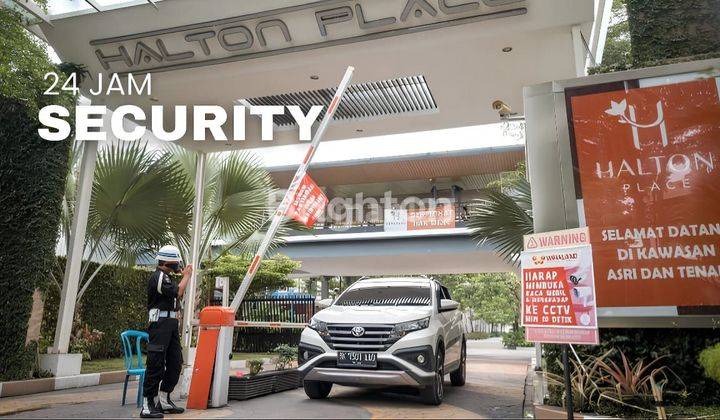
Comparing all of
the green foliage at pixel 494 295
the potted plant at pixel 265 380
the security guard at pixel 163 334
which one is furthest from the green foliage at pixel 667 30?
the green foliage at pixel 494 295

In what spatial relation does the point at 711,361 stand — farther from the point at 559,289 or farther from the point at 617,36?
the point at 617,36

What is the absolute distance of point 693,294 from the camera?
4.31 m

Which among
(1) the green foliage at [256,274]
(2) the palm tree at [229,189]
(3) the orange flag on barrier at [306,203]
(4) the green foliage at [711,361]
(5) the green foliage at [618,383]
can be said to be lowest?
(5) the green foliage at [618,383]

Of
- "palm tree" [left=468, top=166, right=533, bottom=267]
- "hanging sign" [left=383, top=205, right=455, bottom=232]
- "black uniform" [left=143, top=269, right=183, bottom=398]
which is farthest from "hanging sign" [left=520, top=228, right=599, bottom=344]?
"hanging sign" [left=383, top=205, right=455, bottom=232]

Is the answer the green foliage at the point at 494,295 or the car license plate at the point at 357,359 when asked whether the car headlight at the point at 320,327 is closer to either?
the car license plate at the point at 357,359

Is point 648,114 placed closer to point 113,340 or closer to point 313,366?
point 313,366

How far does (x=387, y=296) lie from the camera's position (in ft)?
22.5

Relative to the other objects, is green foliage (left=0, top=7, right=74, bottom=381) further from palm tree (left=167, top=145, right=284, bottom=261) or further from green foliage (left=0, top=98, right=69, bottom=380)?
palm tree (left=167, top=145, right=284, bottom=261)

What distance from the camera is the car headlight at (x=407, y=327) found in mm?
5660

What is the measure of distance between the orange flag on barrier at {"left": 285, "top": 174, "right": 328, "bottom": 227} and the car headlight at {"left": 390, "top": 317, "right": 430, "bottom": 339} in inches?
85.8

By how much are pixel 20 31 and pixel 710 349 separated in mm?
8314

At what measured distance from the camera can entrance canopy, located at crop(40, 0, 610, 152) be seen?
6773mm

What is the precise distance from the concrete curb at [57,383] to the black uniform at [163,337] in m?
2.71

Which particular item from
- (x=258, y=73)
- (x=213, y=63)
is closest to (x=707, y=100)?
(x=258, y=73)
